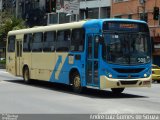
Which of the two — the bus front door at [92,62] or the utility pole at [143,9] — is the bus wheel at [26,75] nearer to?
the bus front door at [92,62]

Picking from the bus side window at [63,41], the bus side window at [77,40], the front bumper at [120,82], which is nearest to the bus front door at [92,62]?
the front bumper at [120,82]

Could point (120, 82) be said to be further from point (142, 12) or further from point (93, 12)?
point (93, 12)

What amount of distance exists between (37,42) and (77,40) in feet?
17.2

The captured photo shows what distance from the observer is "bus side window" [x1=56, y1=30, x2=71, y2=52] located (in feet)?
73.1

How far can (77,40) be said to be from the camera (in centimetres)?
2125

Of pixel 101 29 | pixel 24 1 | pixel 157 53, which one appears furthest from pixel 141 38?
pixel 24 1

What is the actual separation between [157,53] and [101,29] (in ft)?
103

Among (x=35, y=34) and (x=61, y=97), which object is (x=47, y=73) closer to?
(x=35, y=34)

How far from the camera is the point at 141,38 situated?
20078mm

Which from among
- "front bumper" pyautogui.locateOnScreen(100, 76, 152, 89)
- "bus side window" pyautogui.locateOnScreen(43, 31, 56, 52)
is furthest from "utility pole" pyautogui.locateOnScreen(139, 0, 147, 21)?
"front bumper" pyautogui.locateOnScreen(100, 76, 152, 89)

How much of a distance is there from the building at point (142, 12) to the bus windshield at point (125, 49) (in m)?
28.6

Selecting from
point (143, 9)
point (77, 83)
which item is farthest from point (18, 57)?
point (143, 9)

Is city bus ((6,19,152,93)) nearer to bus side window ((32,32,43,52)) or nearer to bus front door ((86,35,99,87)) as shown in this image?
bus front door ((86,35,99,87))

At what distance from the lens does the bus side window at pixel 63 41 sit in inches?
877
